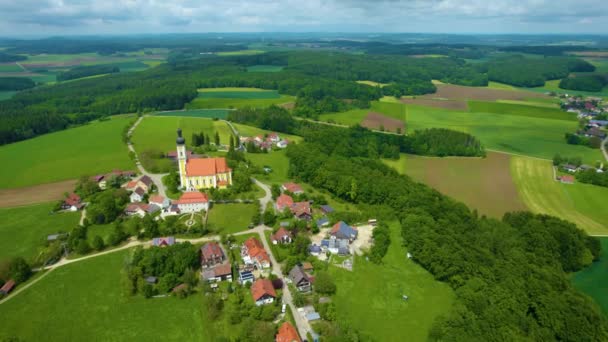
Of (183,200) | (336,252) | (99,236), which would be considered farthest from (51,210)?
(336,252)

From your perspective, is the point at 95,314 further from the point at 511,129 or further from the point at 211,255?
the point at 511,129

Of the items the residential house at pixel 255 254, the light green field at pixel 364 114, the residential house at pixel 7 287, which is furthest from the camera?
the light green field at pixel 364 114

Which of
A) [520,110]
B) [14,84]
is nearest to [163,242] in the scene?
[520,110]

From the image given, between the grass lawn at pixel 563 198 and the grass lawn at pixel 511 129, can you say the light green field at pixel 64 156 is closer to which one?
the grass lawn at pixel 563 198

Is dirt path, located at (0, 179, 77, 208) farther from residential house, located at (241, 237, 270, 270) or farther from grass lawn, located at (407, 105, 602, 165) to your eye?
grass lawn, located at (407, 105, 602, 165)

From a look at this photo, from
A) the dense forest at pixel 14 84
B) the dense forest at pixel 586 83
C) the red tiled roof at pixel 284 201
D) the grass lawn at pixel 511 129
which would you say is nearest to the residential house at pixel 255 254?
the red tiled roof at pixel 284 201

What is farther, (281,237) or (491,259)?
(281,237)

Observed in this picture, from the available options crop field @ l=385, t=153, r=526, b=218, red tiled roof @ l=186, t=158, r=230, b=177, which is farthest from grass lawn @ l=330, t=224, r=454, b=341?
red tiled roof @ l=186, t=158, r=230, b=177
